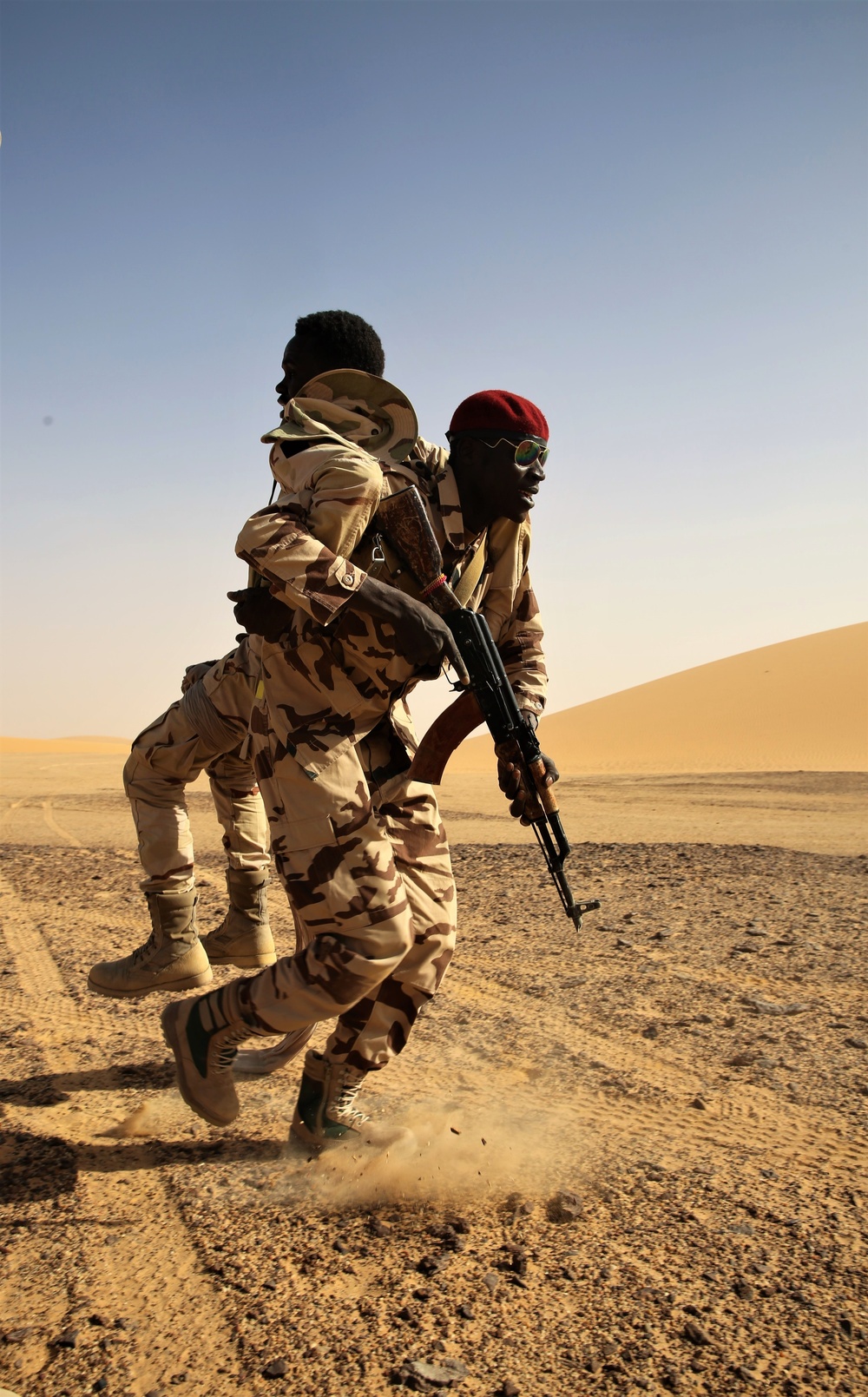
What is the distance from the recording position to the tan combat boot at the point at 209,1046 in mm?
2812

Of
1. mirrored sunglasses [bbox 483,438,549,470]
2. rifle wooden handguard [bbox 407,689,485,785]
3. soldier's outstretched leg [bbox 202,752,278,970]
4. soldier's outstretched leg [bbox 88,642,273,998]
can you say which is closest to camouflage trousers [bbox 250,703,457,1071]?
rifle wooden handguard [bbox 407,689,485,785]

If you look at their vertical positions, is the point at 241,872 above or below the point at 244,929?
above

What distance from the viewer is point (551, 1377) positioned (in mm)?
2025

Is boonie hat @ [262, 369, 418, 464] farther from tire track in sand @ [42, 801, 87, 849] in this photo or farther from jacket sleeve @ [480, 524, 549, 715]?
tire track in sand @ [42, 801, 87, 849]

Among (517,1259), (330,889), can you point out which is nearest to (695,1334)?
(517,1259)

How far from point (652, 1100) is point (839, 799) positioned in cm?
1146

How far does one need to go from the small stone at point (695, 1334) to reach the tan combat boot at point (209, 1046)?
130cm

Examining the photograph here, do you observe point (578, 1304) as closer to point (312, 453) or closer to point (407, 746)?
point (407, 746)

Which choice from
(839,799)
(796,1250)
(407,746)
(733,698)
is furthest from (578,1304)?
(733,698)

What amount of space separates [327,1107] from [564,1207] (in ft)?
2.55

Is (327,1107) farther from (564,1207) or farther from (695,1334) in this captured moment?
(695,1334)

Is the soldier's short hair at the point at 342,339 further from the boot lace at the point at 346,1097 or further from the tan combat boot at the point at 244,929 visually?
the boot lace at the point at 346,1097

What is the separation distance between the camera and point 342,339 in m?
3.30

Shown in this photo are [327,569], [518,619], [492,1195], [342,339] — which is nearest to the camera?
[327,569]
